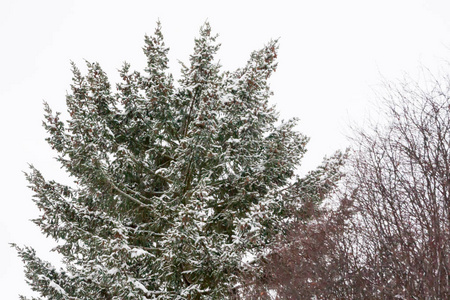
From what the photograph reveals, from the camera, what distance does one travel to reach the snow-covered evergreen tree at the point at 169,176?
8.49 metres

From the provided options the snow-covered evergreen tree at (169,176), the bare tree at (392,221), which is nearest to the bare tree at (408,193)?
the bare tree at (392,221)

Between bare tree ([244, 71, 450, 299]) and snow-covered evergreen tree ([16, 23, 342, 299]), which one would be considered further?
snow-covered evergreen tree ([16, 23, 342, 299])

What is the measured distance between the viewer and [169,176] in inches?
364

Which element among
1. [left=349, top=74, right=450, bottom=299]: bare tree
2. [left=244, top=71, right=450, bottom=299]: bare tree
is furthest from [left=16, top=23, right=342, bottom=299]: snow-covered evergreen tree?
[left=349, top=74, right=450, bottom=299]: bare tree

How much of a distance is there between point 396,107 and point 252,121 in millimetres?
3337

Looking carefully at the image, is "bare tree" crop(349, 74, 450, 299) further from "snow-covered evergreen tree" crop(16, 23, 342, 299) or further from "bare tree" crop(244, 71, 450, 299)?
"snow-covered evergreen tree" crop(16, 23, 342, 299)

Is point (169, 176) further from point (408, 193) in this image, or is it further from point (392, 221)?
point (408, 193)

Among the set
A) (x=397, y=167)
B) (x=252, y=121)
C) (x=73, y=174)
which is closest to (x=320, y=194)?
(x=252, y=121)

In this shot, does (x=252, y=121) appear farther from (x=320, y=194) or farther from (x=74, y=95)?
(x=74, y=95)

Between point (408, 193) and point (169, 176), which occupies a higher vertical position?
point (169, 176)

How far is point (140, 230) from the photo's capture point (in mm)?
9305

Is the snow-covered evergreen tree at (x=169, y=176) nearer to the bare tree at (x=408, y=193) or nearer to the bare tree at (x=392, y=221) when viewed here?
the bare tree at (x=392, y=221)

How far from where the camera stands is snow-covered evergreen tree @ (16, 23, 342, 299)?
8492 millimetres

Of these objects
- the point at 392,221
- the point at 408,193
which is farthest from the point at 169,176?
the point at 408,193
